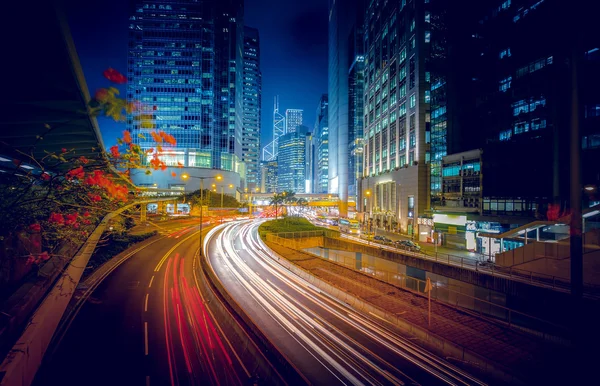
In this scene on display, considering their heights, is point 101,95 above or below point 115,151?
Result: above

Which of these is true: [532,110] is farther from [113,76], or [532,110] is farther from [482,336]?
[113,76]

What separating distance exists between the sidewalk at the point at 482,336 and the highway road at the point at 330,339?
2.00 m

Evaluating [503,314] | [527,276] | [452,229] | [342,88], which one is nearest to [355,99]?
[342,88]

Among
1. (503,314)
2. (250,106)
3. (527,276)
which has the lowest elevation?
(503,314)

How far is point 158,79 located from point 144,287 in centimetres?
9513

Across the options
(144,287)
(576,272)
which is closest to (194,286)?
(144,287)

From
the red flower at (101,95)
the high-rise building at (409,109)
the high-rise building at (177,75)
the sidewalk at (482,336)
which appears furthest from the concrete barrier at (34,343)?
the high-rise building at (177,75)

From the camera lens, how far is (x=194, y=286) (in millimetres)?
20188

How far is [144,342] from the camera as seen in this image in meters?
12.1

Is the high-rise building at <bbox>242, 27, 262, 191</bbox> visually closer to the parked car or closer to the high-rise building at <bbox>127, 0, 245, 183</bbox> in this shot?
the high-rise building at <bbox>127, 0, 245, 183</bbox>

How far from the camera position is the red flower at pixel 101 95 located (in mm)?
4783

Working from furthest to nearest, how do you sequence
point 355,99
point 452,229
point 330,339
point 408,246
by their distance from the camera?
point 355,99, point 452,229, point 408,246, point 330,339

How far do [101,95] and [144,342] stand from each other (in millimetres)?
11826

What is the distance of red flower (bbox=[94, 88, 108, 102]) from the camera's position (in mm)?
4783
